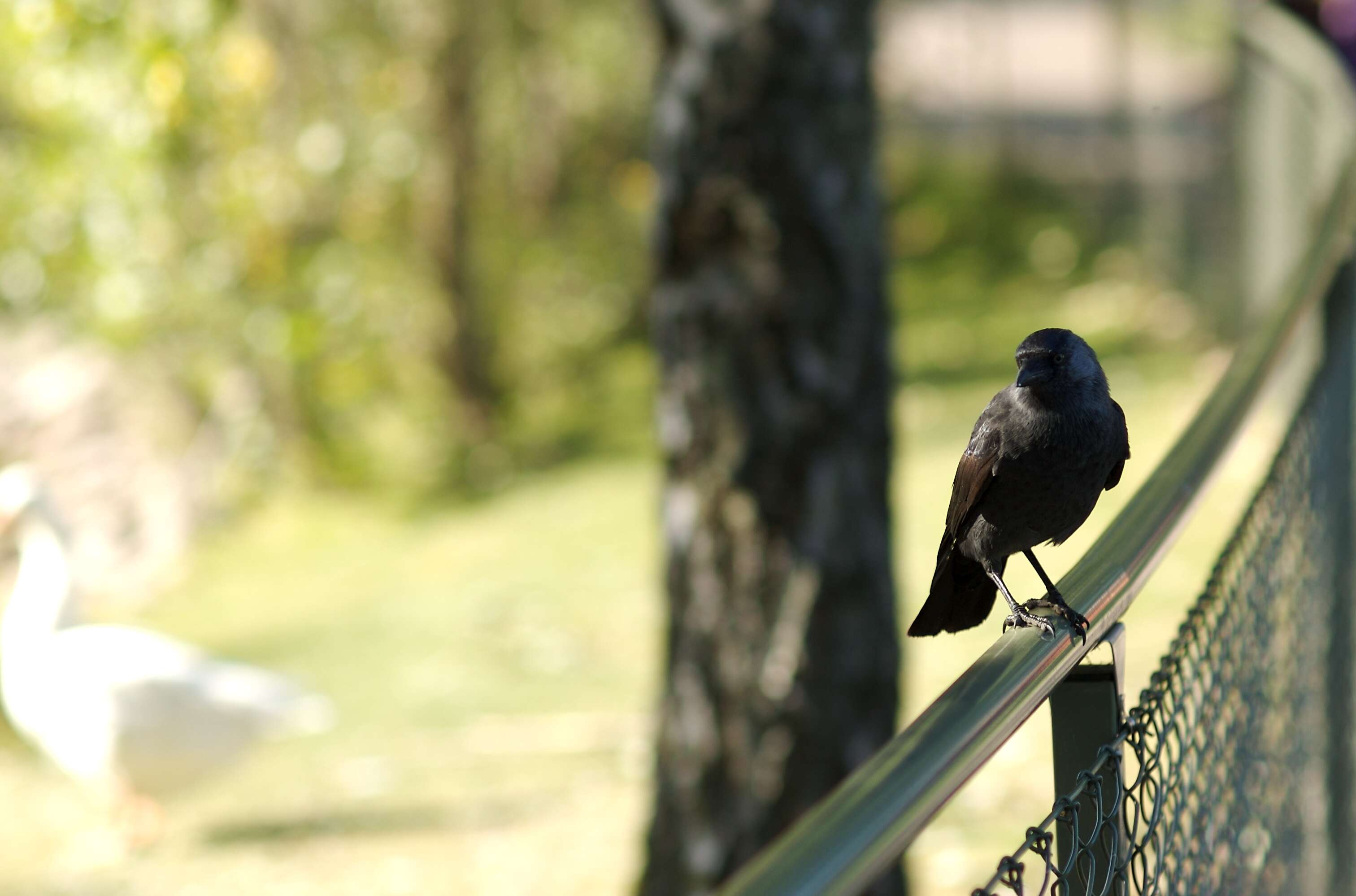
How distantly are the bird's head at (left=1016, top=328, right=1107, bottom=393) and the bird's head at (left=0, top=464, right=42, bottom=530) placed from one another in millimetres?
6131

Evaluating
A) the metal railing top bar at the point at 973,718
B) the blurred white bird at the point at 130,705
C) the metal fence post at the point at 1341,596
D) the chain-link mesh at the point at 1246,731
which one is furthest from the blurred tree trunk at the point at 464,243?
the metal railing top bar at the point at 973,718

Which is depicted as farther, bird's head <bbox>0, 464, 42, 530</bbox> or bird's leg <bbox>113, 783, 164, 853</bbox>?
bird's head <bbox>0, 464, 42, 530</bbox>

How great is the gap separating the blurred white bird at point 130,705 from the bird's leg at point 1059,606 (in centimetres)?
476

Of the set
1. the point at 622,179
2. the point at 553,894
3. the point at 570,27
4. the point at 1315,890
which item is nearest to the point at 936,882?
the point at 553,894

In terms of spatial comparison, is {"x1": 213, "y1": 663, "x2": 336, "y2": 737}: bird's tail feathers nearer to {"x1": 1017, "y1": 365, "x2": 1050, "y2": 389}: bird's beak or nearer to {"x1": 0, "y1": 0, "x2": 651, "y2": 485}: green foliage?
{"x1": 0, "y1": 0, "x2": 651, "y2": 485}: green foliage

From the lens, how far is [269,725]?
5836 mm

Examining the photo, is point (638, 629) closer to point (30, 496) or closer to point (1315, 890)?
point (30, 496)

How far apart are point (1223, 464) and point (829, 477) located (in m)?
1.30

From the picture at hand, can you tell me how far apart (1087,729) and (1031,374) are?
36 centimetres

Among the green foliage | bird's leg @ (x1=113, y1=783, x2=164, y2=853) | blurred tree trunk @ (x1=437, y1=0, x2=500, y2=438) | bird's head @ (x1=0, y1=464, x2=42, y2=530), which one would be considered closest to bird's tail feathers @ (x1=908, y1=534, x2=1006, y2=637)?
bird's leg @ (x1=113, y1=783, x2=164, y2=853)

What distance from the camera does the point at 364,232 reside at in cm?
1017

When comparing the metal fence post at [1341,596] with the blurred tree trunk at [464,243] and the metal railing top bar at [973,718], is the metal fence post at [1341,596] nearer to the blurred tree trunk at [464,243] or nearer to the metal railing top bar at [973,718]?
the metal railing top bar at [973,718]

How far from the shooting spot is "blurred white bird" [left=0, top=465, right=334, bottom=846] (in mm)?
5742

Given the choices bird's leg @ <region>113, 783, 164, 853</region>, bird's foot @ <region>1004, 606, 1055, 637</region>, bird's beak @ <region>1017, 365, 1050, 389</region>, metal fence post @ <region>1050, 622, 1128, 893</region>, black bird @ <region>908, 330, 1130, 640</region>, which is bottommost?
bird's leg @ <region>113, 783, 164, 853</region>
